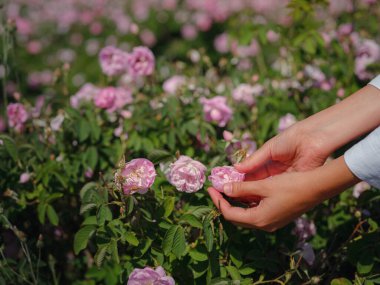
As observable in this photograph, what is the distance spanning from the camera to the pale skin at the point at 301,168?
1244 mm

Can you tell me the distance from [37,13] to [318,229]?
5.14 meters

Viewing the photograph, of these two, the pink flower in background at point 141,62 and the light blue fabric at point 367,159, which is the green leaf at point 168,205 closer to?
the light blue fabric at point 367,159

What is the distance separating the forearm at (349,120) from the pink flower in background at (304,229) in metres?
0.40

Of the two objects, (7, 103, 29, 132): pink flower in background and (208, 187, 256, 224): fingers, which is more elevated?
(208, 187, 256, 224): fingers

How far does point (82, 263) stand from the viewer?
205 cm

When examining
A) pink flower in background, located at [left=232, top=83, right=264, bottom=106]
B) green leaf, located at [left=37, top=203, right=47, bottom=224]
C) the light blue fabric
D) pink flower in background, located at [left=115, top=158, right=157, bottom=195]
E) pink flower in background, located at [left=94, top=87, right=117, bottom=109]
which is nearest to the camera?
the light blue fabric

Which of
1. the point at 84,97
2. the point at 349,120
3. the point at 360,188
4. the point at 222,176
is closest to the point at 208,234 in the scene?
the point at 222,176

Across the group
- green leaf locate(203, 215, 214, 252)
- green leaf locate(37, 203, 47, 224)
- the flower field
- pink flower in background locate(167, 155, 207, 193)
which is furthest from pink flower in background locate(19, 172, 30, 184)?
green leaf locate(203, 215, 214, 252)

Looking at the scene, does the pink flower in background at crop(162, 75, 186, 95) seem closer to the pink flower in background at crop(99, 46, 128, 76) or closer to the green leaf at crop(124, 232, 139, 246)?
the pink flower in background at crop(99, 46, 128, 76)

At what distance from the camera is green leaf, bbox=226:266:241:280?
1384 millimetres

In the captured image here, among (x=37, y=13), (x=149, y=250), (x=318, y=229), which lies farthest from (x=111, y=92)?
(x=37, y=13)

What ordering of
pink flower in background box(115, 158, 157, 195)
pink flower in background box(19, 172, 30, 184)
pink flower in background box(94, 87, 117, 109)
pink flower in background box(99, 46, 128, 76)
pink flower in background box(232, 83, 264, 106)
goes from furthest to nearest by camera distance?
pink flower in background box(232, 83, 264, 106)
pink flower in background box(99, 46, 128, 76)
pink flower in background box(94, 87, 117, 109)
pink flower in background box(19, 172, 30, 184)
pink flower in background box(115, 158, 157, 195)

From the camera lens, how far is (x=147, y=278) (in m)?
1.28

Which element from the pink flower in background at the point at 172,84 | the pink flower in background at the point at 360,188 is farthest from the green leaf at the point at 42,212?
the pink flower in background at the point at 360,188
